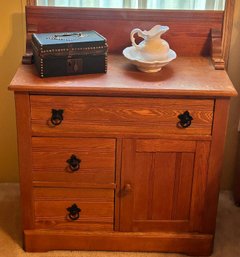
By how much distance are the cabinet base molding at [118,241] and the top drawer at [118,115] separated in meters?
0.46

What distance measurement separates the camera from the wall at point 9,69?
7.18 ft

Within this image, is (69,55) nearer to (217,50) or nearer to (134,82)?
(134,82)

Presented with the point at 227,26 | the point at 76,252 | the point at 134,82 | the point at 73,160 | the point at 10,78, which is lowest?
the point at 76,252

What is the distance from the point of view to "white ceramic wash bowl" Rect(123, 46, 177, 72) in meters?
1.89

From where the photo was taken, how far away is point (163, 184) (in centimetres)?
196

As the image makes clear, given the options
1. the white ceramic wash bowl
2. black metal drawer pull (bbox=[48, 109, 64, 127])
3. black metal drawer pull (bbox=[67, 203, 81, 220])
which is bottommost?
black metal drawer pull (bbox=[67, 203, 81, 220])

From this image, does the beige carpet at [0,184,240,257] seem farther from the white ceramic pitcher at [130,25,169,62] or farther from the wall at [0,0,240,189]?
the white ceramic pitcher at [130,25,169,62]

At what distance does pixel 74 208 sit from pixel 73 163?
0.20 m

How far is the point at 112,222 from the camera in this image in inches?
79.8

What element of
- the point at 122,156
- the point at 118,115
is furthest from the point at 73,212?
the point at 118,115

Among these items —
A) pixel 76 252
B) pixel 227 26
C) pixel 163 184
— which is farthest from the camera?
pixel 227 26

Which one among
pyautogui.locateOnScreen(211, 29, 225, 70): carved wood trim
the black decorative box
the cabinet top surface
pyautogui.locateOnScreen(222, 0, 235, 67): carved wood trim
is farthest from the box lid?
pyautogui.locateOnScreen(222, 0, 235, 67): carved wood trim

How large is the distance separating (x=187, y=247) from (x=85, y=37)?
0.95 m

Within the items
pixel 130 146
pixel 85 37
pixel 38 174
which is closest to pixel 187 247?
pixel 130 146
